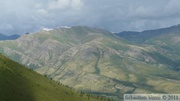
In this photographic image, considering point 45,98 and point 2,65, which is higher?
point 2,65

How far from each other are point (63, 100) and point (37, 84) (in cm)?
1181

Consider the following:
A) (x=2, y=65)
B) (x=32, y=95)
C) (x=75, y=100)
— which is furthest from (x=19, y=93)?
(x=75, y=100)

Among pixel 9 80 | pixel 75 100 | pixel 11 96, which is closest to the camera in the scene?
pixel 11 96

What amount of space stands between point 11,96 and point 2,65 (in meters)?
25.1

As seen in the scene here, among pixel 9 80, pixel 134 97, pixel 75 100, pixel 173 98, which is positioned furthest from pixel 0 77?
pixel 173 98

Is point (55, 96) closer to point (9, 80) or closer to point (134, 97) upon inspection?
point (9, 80)

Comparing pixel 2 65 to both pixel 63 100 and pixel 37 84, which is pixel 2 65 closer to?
pixel 37 84

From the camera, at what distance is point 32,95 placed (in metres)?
91.5

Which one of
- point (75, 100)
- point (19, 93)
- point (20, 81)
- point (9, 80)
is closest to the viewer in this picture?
point (19, 93)

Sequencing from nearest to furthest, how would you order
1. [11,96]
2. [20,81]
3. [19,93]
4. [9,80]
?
[11,96] → [19,93] → [9,80] → [20,81]

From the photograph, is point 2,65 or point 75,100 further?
point 75,100

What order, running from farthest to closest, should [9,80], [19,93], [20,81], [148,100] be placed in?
[148,100], [20,81], [9,80], [19,93]

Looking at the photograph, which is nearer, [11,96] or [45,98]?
[11,96]

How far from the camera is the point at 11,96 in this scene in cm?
7994
